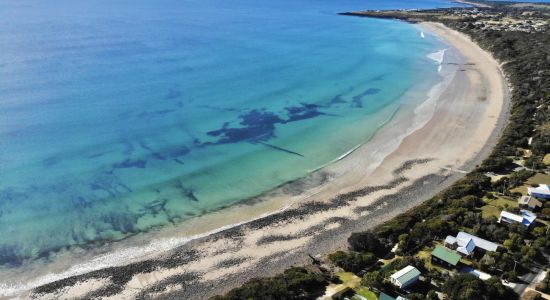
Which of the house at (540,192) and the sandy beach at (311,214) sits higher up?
the house at (540,192)

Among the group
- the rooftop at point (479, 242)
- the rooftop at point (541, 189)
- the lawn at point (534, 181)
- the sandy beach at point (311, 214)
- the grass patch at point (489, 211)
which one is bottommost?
the sandy beach at point (311, 214)

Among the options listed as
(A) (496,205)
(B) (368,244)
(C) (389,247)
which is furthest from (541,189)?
(B) (368,244)

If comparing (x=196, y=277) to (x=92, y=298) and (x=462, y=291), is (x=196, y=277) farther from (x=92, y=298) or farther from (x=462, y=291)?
(x=462, y=291)

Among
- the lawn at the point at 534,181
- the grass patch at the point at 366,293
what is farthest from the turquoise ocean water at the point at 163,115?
the lawn at the point at 534,181

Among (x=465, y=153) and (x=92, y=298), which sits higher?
(x=465, y=153)

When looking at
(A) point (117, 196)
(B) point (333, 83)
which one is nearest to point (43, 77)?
(A) point (117, 196)

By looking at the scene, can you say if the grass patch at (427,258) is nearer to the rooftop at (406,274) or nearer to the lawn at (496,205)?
the rooftop at (406,274)
